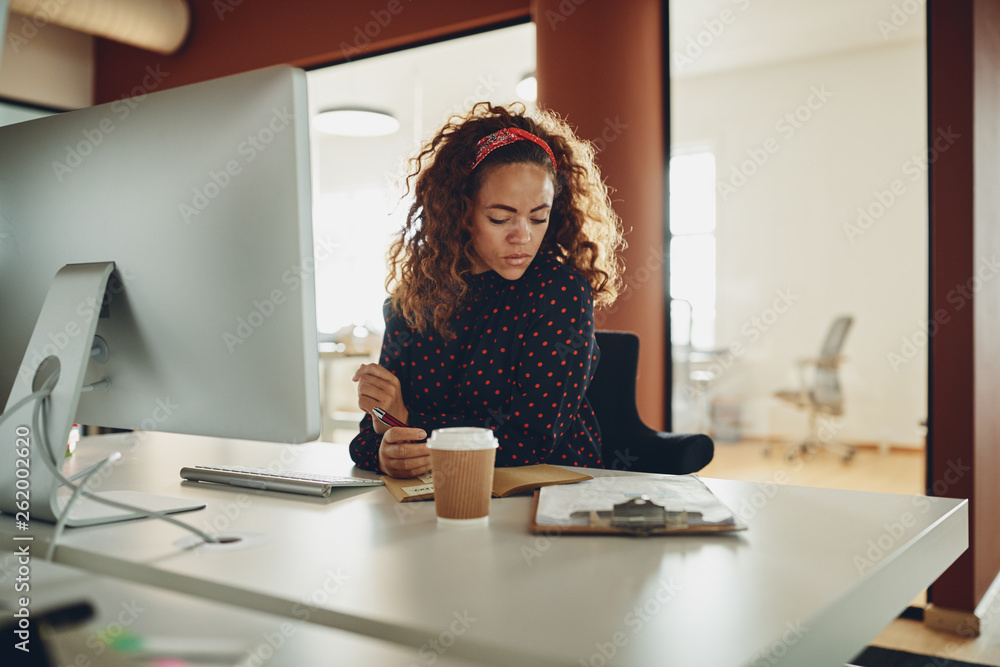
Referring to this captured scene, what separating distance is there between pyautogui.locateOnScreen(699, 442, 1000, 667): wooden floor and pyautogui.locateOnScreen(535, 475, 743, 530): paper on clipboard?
5.96 ft

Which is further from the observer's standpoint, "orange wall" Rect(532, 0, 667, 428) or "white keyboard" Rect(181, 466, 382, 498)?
"orange wall" Rect(532, 0, 667, 428)

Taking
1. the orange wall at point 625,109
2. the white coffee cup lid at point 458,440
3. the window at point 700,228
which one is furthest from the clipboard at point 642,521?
the window at point 700,228

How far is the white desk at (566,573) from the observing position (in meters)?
0.54

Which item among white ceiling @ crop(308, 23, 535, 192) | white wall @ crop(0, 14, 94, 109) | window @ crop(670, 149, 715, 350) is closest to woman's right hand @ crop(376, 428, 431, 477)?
white ceiling @ crop(308, 23, 535, 192)

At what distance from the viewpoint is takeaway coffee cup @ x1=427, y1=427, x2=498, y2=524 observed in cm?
83

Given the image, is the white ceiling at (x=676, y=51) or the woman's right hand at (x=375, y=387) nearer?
the woman's right hand at (x=375, y=387)

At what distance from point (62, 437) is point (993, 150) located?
9.46 ft

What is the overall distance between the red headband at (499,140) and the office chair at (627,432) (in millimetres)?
528

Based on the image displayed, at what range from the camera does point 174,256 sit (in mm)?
844

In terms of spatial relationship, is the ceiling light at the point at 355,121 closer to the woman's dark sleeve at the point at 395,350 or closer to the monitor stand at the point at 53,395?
the woman's dark sleeve at the point at 395,350

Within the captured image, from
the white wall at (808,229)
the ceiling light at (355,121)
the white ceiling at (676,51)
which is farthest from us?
the ceiling light at (355,121)

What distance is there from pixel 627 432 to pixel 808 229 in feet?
11.1

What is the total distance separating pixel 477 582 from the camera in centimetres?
65

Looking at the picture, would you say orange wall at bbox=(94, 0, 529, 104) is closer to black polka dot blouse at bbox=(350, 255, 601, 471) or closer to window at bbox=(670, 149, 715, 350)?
window at bbox=(670, 149, 715, 350)
